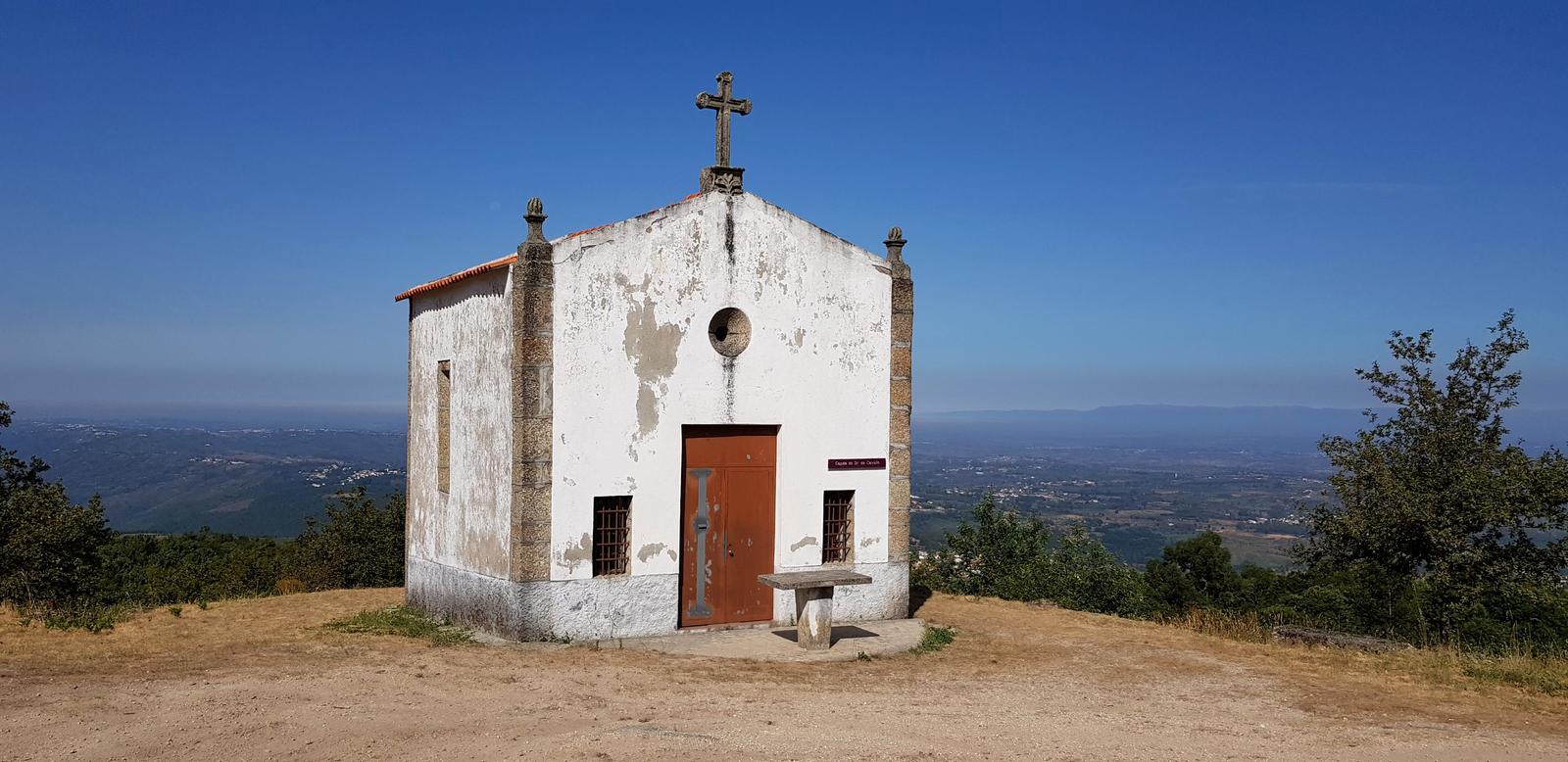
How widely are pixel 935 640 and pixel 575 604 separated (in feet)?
14.9

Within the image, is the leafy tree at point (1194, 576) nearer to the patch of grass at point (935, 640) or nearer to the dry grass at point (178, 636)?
the patch of grass at point (935, 640)

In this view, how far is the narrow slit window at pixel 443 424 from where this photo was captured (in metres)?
15.6

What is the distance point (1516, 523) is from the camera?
17203 mm

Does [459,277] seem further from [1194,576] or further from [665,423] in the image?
[1194,576]

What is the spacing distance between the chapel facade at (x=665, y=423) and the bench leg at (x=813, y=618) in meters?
1.35

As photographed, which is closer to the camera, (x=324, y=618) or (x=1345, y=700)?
(x=1345, y=700)

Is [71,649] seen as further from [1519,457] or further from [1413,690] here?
[1519,457]

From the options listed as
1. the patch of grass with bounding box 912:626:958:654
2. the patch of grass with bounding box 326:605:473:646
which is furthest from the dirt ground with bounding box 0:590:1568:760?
the patch of grass with bounding box 326:605:473:646

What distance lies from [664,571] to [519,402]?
2.76m

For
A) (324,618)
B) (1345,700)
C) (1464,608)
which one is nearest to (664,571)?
(324,618)

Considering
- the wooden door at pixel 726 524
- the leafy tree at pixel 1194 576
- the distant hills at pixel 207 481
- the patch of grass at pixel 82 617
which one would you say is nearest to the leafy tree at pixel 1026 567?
the leafy tree at pixel 1194 576

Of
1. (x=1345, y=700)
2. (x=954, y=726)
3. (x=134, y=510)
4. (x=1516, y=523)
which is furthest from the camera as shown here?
(x=134, y=510)

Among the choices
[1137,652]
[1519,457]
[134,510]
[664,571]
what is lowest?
[134,510]

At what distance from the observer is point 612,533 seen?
14094mm
